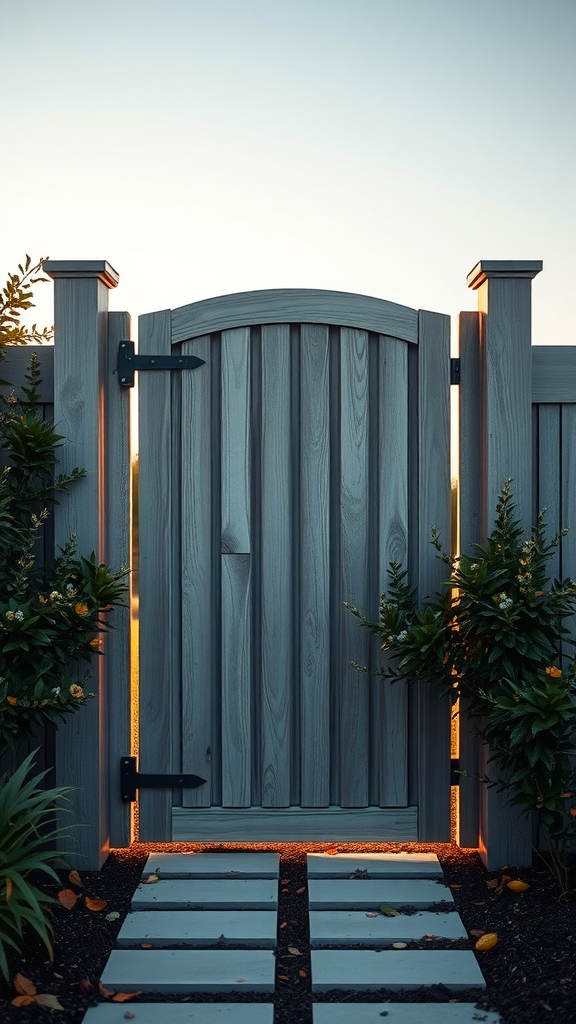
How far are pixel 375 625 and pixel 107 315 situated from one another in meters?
1.52

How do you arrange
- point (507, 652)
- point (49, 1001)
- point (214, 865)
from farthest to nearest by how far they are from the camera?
A: point (214, 865)
point (507, 652)
point (49, 1001)

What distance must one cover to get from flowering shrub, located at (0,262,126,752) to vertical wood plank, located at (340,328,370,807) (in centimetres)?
83

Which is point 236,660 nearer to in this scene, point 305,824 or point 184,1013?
point 305,824

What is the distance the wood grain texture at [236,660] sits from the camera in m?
3.02

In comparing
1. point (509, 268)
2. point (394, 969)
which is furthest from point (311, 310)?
point (394, 969)

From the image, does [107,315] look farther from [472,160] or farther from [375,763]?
[472,160]

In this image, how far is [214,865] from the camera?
290cm

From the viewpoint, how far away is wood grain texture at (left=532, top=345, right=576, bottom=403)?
9.91ft

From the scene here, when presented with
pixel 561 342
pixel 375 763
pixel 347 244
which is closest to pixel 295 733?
pixel 375 763

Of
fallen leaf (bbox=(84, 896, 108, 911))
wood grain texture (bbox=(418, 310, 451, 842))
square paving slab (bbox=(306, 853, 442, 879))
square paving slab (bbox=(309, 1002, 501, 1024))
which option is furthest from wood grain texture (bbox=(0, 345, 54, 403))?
square paving slab (bbox=(309, 1002, 501, 1024))

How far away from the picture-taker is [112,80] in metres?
4.33

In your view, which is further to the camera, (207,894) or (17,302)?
(17,302)

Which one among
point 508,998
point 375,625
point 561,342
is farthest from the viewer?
point 561,342

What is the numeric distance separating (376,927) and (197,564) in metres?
1.34
